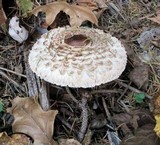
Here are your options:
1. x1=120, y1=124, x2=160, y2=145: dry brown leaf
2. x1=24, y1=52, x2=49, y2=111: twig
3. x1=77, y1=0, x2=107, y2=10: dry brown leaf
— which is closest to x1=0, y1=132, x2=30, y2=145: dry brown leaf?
x1=24, y1=52, x2=49, y2=111: twig

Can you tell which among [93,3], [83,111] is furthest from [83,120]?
[93,3]

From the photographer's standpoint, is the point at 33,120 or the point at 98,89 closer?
the point at 33,120

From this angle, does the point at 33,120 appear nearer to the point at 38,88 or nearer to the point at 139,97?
the point at 38,88

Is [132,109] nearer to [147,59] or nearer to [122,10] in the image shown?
[147,59]

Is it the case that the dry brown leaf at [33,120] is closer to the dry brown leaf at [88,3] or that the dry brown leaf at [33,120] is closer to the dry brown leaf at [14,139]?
the dry brown leaf at [14,139]

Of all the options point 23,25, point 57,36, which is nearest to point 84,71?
point 57,36

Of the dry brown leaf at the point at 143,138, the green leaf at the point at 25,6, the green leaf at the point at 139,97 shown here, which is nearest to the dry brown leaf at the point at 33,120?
the dry brown leaf at the point at 143,138
